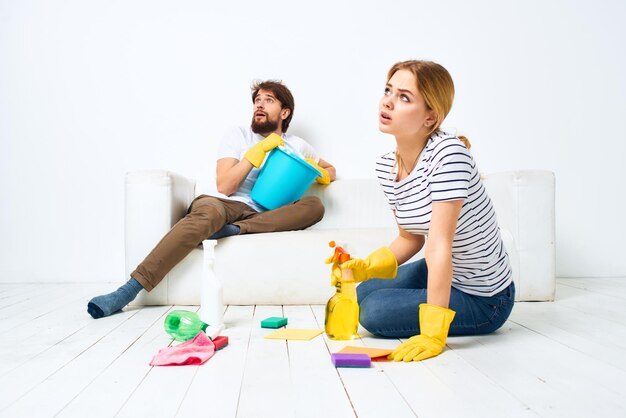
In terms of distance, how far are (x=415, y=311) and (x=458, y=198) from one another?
1.18 ft

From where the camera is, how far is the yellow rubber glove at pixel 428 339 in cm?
130

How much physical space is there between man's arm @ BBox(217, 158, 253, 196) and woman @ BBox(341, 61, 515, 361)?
979mm

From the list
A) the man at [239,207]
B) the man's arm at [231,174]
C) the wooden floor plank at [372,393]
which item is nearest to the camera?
the wooden floor plank at [372,393]

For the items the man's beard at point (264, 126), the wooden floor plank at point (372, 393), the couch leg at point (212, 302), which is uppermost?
A: the man's beard at point (264, 126)

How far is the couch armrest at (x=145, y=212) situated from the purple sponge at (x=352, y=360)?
3.82 ft

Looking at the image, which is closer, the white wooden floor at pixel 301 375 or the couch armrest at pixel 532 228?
the white wooden floor at pixel 301 375

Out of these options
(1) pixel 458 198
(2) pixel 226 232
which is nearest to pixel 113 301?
(2) pixel 226 232

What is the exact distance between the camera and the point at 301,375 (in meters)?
1.19

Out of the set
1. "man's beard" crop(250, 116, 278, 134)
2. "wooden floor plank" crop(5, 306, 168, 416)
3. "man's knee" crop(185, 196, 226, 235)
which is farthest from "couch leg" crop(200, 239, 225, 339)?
"man's beard" crop(250, 116, 278, 134)

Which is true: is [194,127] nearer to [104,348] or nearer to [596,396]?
[104,348]

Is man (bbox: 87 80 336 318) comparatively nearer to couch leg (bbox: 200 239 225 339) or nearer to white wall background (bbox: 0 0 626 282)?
white wall background (bbox: 0 0 626 282)

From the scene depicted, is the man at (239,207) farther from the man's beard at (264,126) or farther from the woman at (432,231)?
the woman at (432,231)

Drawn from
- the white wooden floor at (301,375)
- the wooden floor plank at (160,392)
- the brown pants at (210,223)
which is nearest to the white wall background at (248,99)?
the brown pants at (210,223)

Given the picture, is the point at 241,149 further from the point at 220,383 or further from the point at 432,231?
the point at 220,383
